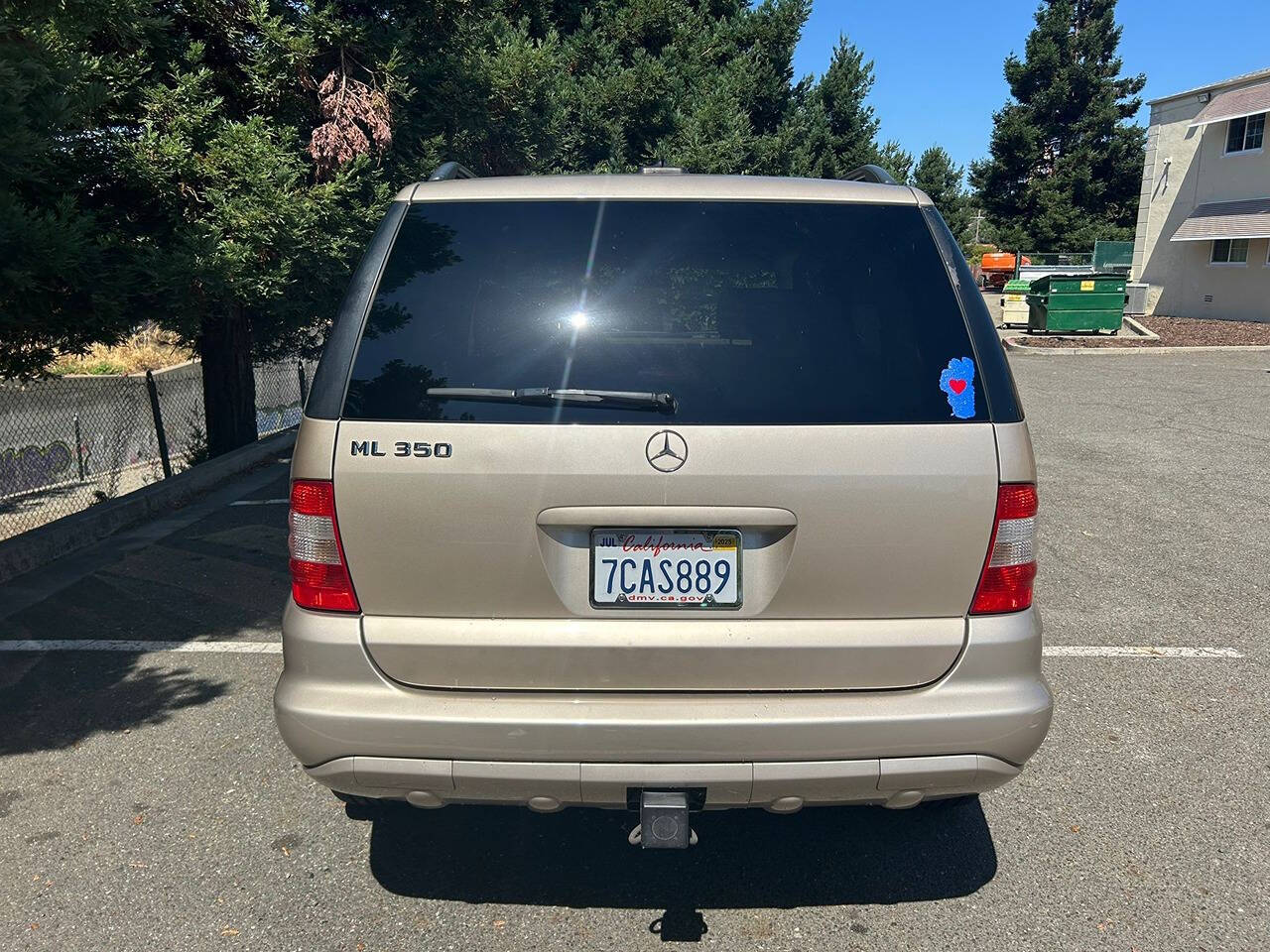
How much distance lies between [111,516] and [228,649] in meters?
2.97

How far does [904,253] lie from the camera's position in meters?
2.58

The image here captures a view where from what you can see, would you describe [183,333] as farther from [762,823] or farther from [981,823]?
[981,823]

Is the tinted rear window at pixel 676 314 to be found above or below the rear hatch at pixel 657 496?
above

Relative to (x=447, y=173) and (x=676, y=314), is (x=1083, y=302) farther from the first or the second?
(x=676, y=314)

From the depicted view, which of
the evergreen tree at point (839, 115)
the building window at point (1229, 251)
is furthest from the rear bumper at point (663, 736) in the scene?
the building window at point (1229, 251)

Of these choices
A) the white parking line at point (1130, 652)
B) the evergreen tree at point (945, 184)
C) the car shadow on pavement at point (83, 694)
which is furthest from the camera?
the evergreen tree at point (945, 184)

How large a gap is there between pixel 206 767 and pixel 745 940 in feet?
7.14

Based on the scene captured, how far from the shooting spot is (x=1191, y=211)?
3094 cm

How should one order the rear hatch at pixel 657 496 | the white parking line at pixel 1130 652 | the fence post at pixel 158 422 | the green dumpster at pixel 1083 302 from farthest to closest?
the green dumpster at pixel 1083 302, the fence post at pixel 158 422, the white parking line at pixel 1130 652, the rear hatch at pixel 657 496

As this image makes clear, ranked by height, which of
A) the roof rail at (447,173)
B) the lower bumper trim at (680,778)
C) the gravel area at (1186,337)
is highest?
the roof rail at (447,173)

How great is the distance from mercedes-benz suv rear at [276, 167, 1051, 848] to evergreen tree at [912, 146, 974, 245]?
43306 mm

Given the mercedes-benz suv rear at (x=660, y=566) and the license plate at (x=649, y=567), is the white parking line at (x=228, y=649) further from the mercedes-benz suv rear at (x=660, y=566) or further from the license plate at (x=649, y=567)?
the license plate at (x=649, y=567)

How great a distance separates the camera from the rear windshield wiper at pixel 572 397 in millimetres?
2361

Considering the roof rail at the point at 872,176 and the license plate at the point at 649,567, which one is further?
the roof rail at the point at 872,176
